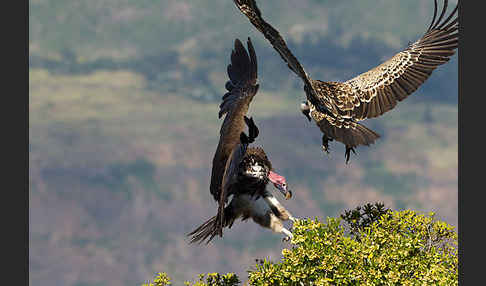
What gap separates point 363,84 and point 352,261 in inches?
252

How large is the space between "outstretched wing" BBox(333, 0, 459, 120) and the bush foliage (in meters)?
3.83

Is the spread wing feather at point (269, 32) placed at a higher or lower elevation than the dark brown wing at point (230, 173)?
higher

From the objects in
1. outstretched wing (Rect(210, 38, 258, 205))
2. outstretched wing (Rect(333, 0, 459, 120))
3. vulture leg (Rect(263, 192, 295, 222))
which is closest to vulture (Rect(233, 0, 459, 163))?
outstretched wing (Rect(333, 0, 459, 120))

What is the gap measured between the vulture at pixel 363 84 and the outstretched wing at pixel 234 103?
152cm

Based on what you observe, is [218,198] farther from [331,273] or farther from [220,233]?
[331,273]

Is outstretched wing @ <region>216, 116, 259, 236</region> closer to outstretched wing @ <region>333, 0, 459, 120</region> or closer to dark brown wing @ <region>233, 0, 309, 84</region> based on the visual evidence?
dark brown wing @ <region>233, 0, 309, 84</region>

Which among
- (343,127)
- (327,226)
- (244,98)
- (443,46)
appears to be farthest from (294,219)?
(443,46)

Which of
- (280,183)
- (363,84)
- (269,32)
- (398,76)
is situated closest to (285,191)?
(280,183)

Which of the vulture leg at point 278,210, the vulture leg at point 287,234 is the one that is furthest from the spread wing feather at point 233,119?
the vulture leg at point 287,234

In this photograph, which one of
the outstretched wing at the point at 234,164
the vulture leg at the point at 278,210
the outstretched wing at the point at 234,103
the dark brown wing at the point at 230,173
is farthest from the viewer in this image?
the outstretched wing at the point at 234,103

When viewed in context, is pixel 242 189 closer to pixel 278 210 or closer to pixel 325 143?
pixel 278 210

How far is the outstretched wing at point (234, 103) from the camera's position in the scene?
48.3 ft

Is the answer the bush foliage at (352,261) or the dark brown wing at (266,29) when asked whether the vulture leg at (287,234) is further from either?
the dark brown wing at (266,29)

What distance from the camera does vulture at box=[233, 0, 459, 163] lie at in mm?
14352
